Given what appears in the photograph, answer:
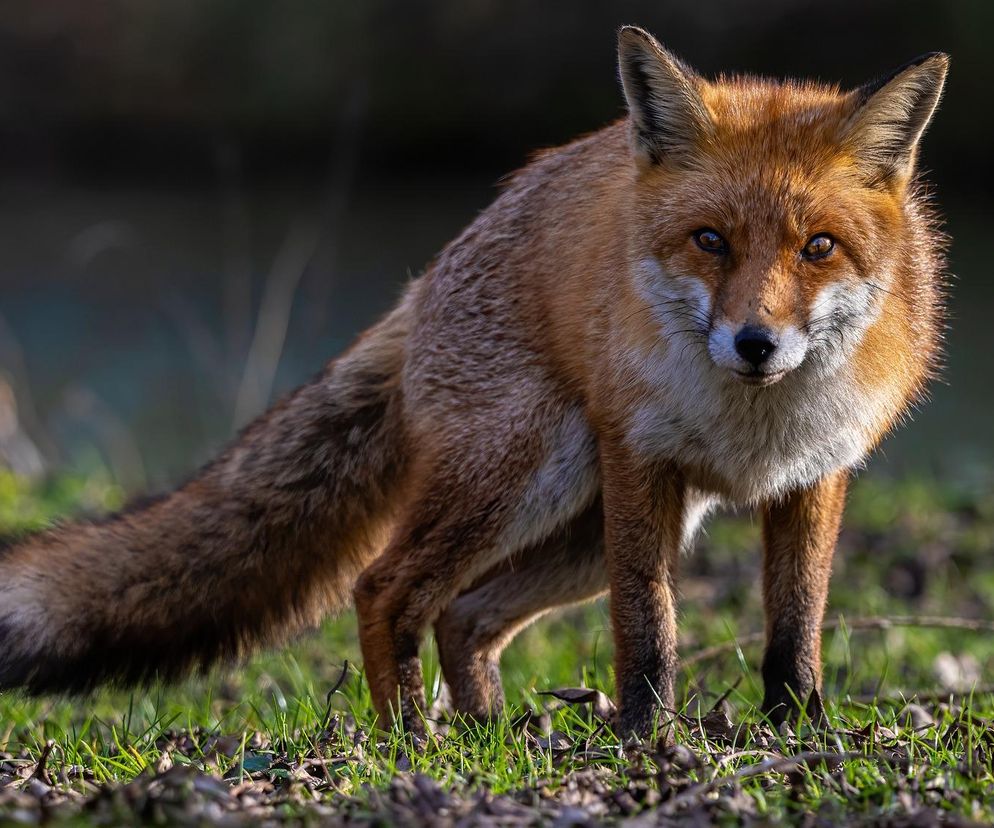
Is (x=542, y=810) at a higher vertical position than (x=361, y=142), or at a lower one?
lower

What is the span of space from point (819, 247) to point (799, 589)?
47.3 inches

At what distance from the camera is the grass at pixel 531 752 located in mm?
2957

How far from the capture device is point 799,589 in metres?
4.13

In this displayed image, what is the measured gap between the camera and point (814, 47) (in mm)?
→ 11922

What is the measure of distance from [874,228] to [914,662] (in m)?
2.69

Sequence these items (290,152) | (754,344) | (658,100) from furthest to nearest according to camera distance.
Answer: (290,152), (658,100), (754,344)

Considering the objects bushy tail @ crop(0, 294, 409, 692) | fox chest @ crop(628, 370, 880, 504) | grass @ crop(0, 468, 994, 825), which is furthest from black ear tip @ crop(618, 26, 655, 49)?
grass @ crop(0, 468, 994, 825)

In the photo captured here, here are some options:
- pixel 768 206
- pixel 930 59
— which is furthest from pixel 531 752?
pixel 930 59

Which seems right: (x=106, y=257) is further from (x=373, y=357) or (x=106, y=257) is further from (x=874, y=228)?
(x=874, y=228)

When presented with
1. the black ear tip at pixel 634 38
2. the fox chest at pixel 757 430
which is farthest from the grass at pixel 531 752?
the black ear tip at pixel 634 38

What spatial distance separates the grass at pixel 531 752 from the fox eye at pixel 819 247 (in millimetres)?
1339

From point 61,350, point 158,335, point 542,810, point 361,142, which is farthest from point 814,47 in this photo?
point 542,810

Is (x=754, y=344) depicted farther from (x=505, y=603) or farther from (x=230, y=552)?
(x=230, y=552)

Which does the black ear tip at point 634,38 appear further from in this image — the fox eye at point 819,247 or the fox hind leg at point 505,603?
the fox hind leg at point 505,603
